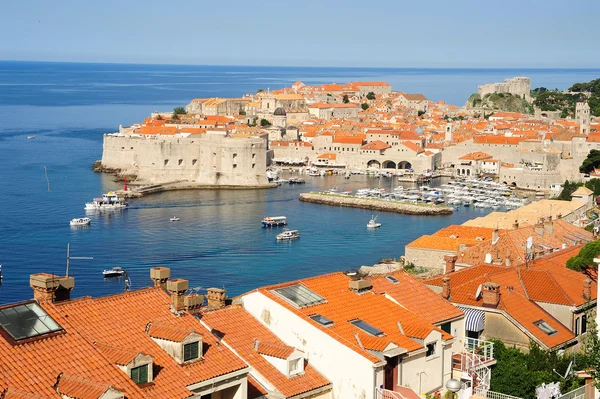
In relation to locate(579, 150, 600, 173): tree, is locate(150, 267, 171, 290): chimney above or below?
above

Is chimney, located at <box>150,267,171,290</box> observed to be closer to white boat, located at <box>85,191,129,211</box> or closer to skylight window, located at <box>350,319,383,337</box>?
skylight window, located at <box>350,319,383,337</box>

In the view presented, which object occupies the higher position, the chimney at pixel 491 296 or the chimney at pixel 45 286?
the chimney at pixel 45 286

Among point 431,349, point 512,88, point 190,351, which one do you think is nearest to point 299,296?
point 431,349

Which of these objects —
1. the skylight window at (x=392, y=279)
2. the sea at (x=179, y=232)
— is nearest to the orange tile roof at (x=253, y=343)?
the skylight window at (x=392, y=279)

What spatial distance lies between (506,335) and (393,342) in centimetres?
235

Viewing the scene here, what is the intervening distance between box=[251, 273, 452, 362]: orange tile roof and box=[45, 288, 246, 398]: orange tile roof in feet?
2.76

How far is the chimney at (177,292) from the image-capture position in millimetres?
5406

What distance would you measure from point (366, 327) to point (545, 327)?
2.77 meters

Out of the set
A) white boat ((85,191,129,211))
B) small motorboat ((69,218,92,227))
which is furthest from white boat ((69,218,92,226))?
white boat ((85,191,129,211))

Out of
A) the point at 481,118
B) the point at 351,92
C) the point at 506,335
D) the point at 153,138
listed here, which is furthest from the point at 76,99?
the point at 506,335

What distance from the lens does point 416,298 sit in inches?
271

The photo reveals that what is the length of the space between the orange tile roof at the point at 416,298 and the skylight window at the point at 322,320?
799mm

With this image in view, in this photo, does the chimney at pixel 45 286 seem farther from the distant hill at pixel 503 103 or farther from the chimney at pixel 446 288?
the distant hill at pixel 503 103

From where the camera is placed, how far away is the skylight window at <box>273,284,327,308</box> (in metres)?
6.11
